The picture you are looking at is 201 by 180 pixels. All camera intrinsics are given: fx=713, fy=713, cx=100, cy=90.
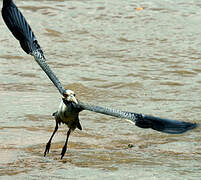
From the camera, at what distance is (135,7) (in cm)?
1627

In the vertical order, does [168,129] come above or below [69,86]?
above

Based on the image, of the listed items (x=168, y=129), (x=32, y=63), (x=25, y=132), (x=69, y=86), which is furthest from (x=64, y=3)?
(x=168, y=129)

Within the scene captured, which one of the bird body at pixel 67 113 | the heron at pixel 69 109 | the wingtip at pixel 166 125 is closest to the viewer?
the wingtip at pixel 166 125

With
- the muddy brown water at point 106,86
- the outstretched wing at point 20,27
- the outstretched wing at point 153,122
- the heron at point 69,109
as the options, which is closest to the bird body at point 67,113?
the heron at point 69,109

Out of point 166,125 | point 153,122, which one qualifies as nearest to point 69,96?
point 153,122

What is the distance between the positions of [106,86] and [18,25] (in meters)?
4.21

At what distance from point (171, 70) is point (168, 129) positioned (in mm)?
6443

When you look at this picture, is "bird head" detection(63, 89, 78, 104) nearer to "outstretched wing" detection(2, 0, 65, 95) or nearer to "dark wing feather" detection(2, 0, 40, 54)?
"outstretched wing" detection(2, 0, 65, 95)

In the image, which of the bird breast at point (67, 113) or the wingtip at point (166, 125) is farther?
the bird breast at point (67, 113)

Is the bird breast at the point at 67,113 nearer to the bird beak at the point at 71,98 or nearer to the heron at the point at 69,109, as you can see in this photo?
the heron at the point at 69,109

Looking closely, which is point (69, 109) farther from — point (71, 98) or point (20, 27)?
point (20, 27)

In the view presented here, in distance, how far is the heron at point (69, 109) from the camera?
19.5ft

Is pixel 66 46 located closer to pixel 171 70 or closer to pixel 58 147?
pixel 171 70

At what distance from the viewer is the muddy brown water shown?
7.83 meters
